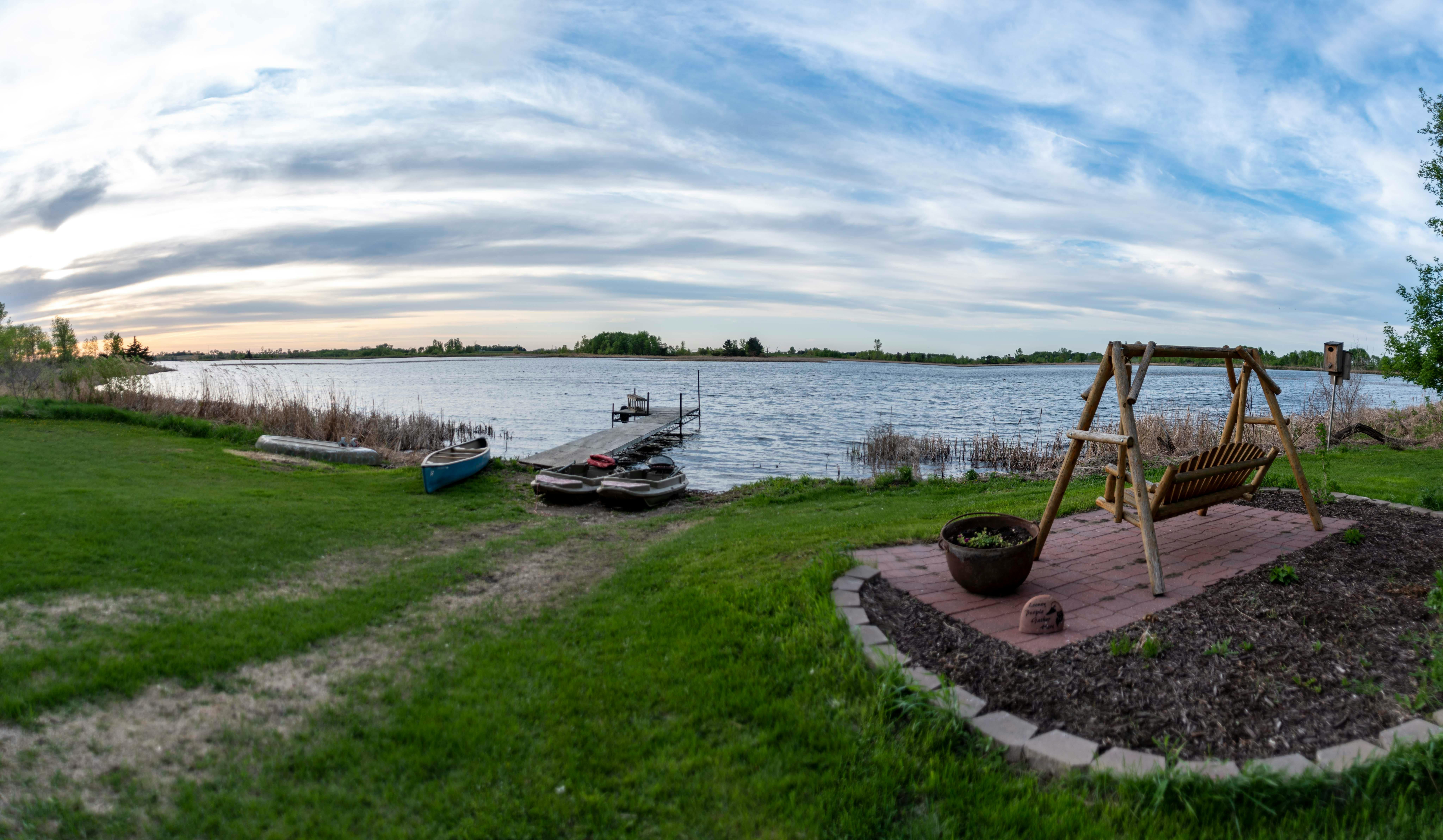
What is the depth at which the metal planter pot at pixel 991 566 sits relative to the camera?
16.8 ft

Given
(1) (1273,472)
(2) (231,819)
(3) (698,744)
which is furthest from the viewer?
(1) (1273,472)

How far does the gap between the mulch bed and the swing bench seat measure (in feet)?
2.54

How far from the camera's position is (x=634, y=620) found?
211 inches

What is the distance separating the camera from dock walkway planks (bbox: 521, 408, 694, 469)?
17719 millimetres

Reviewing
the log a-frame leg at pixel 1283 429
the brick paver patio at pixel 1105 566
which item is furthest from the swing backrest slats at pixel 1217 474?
the brick paver patio at pixel 1105 566

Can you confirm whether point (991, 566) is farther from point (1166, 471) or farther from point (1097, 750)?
point (1166, 471)

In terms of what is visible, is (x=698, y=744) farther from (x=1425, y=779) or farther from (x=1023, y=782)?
(x=1425, y=779)

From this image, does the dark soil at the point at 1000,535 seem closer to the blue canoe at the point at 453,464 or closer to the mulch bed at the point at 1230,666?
the mulch bed at the point at 1230,666

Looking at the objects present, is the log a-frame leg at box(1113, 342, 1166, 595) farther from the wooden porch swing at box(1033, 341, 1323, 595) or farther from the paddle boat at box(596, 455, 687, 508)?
the paddle boat at box(596, 455, 687, 508)

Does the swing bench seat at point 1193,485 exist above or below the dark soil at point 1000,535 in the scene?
above

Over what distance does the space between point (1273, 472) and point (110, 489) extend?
1804 cm

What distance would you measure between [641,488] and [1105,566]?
329 inches

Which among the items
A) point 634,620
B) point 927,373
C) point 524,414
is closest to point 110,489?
point 634,620

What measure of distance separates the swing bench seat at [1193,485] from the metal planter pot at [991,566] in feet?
3.88
